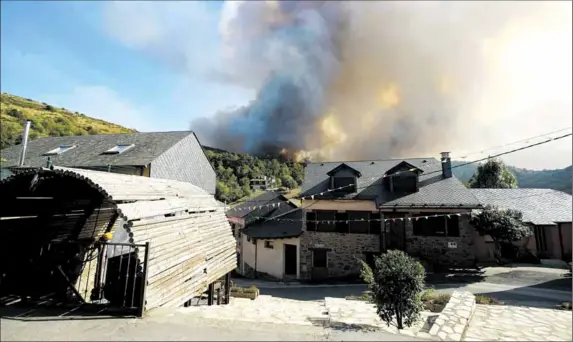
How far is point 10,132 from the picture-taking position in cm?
4184

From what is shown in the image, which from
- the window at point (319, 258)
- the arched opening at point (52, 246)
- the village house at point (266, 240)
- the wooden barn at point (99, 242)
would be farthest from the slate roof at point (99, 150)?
the window at point (319, 258)

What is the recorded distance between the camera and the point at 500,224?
63.7 feet

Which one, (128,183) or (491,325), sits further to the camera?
(491,325)

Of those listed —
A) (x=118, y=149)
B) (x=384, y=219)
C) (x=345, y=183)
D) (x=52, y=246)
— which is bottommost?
(x=52, y=246)

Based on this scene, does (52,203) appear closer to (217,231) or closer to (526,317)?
(217,231)

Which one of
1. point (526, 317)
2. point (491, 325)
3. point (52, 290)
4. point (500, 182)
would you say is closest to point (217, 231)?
point (52, 290)

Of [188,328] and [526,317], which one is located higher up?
[188,328]

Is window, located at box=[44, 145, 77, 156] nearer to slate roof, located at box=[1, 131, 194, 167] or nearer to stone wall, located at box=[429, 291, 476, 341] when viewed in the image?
slate roof, located at box=[1, 131, 194, 167]

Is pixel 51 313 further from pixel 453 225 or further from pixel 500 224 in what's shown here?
pixel 500 224

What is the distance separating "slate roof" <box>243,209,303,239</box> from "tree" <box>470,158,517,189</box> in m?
27.9

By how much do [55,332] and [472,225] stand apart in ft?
75.8

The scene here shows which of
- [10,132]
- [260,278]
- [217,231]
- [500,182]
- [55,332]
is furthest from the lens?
[10,132]

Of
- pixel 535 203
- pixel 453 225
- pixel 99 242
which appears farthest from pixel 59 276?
pixel 535 203

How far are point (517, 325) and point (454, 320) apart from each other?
2578 mm
